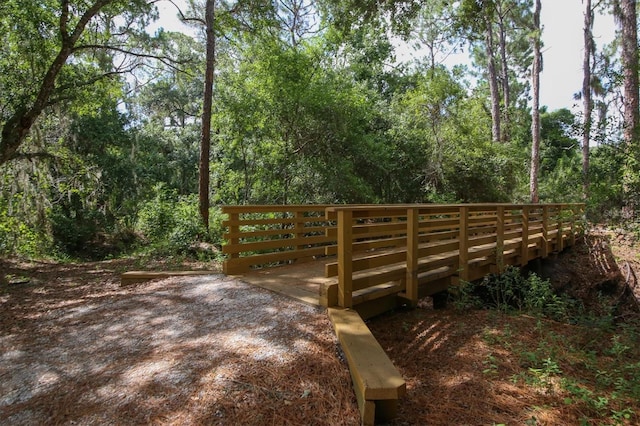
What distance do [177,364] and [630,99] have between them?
1228 centimetres

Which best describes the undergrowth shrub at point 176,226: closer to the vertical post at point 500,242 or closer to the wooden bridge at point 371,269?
the wooden bridge at point 371,269

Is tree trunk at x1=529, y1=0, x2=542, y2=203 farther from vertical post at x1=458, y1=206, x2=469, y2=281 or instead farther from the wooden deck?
the wooden deck

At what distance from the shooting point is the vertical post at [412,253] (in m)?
4.23

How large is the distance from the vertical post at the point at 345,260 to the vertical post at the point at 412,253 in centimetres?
102

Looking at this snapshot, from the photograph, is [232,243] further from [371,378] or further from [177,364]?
[371,378]

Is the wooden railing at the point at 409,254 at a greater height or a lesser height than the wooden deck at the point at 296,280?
greater

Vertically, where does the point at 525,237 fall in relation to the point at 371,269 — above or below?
above

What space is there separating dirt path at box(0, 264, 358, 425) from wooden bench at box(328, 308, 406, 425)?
0.11 metres

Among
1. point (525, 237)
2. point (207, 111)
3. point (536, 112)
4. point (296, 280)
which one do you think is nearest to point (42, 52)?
point (207, 111)

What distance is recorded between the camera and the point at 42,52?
8.30m

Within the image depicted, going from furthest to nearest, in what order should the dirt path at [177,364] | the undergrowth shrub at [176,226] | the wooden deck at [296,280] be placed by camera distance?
the undergrowth shrub at [176,226]
the wooden deck at [296,280]
the dirt path at [177,364]

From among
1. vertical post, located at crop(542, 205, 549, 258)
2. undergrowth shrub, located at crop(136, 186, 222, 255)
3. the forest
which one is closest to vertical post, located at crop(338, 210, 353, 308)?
the forest

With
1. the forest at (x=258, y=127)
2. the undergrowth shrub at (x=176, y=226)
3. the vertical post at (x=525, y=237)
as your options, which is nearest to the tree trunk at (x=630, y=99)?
the forest at (x=258, y=127)

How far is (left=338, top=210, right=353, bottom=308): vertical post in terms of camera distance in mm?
3512
